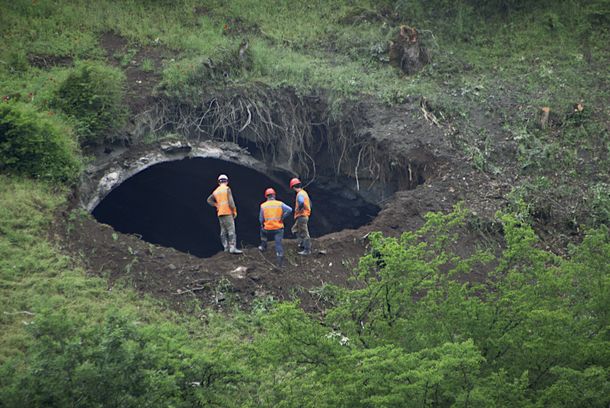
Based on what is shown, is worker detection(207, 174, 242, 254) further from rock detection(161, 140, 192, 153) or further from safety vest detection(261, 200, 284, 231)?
rock detection(161, 140, 192, 153)

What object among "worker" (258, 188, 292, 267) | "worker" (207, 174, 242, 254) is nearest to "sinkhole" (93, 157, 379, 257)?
"worker" (207, 174, 242, 254)

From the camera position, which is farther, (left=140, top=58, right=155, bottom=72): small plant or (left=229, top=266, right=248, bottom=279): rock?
(left=140, top=58, right=155, bottom=72): small plant

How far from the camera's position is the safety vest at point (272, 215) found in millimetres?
15811

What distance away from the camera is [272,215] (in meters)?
15.8

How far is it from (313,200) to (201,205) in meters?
2.82

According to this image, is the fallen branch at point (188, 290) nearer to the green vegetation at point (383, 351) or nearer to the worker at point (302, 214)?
the green vegetation at point (383, 351)

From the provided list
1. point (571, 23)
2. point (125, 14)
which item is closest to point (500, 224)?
point (571, 23)

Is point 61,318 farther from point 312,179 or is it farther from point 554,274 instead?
point 312,179

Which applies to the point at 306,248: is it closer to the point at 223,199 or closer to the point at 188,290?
the point at 223,199

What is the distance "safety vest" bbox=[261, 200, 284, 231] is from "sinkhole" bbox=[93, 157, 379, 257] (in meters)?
4.93

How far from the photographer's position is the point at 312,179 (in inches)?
834

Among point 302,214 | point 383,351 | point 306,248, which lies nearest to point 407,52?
point 302,214

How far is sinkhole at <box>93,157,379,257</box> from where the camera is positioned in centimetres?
2086

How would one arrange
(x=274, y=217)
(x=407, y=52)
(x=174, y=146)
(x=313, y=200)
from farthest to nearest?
(x=407, y=52), (x=313, y=200), (x=174, y=146), (x=274, y=217)
